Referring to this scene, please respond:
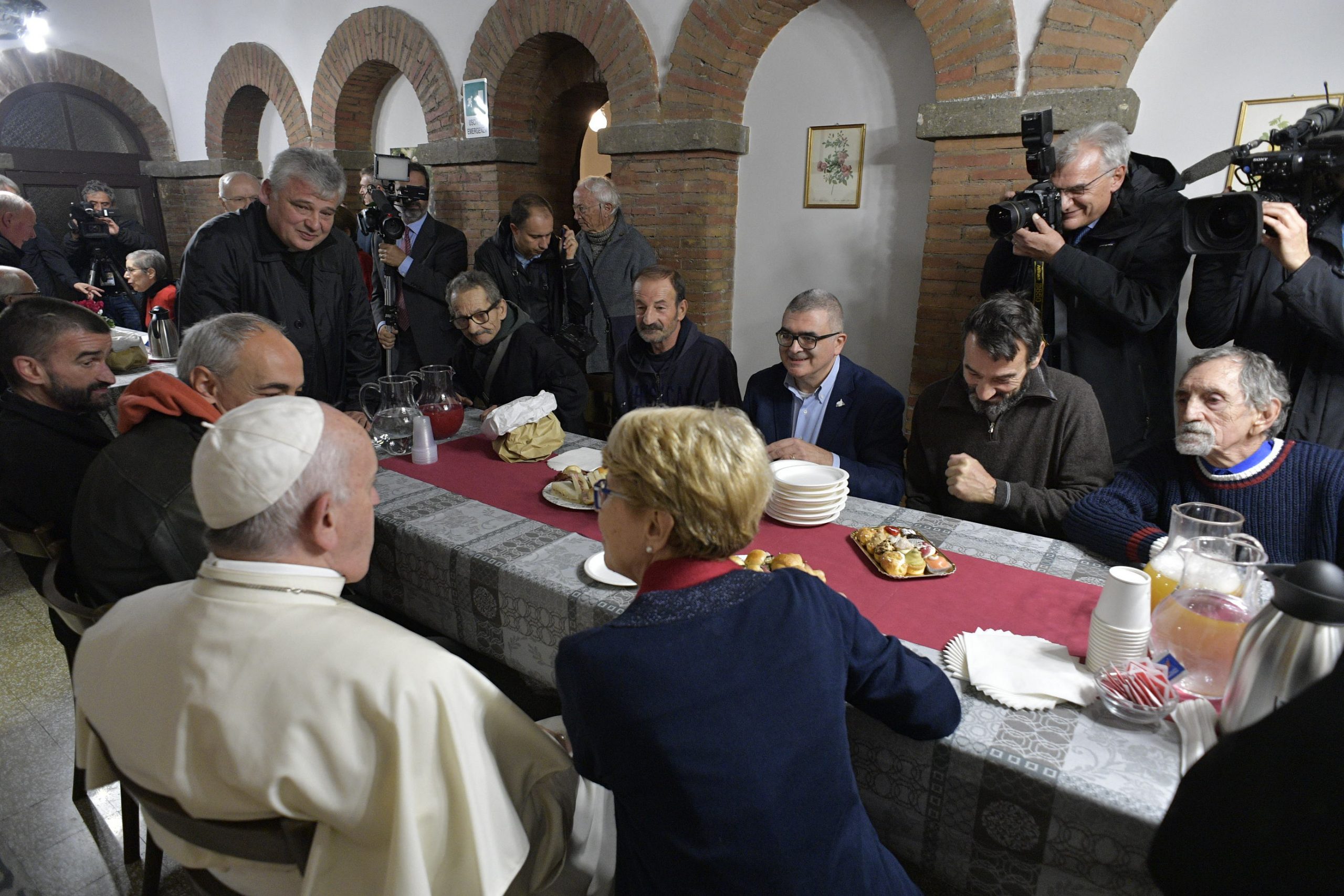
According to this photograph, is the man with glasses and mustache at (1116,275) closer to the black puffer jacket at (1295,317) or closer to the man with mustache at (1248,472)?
the black puffer jacket at (1295,317)

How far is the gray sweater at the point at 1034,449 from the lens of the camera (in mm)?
2098

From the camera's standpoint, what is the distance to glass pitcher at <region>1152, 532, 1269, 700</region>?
4.00 ft

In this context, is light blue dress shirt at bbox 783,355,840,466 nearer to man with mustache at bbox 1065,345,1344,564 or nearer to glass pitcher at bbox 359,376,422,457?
man with mustache at bbox 1065,345,1344,564

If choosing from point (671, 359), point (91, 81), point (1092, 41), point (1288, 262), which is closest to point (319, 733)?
point (671, 359)

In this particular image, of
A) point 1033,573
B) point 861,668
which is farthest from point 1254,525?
point 861,668

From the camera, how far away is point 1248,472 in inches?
69.1

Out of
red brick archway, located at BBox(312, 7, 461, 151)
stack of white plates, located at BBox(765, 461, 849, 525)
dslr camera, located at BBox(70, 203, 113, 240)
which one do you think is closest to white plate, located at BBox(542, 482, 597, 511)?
stack of white plates, located at BBox(765, 461, 849, 525)

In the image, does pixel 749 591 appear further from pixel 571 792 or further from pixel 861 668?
pixel 571 792

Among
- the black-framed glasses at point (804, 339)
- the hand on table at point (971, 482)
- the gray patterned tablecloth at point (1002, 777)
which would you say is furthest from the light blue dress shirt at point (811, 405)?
the gray patterned tablecloth at point (1002, 777)

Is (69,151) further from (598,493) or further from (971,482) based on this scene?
(971,482)

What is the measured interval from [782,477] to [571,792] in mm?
1127

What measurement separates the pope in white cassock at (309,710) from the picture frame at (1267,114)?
12.6 ft

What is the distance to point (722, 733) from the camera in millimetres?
957

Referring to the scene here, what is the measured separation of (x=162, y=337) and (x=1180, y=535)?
209 inches
